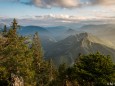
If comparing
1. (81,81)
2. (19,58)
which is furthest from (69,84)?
(19,58)

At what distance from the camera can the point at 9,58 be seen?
55.3 metres

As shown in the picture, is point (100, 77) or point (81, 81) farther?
point (81, 81)

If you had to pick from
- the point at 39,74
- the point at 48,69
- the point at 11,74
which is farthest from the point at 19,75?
the point at 48,69

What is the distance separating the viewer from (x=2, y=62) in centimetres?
5500

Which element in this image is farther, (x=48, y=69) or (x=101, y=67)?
(x=48, y=69)

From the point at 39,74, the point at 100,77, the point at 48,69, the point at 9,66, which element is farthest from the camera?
the point at 48,69

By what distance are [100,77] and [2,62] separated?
20.4 m

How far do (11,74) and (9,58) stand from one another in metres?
3.76

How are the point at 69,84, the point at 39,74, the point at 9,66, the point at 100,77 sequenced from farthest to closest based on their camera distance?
the point at 39,74 → the point at 69,84 → the point at 9,66 → the point at 100,77

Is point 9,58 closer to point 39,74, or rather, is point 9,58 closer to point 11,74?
point 11,74

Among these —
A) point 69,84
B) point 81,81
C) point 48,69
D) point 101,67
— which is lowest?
point 48,69

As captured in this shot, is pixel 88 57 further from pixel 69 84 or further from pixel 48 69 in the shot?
pixel 48 69

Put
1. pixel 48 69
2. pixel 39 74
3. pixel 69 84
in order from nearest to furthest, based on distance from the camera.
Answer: pixel 69 84 < pixel 39 74 < pixel 48 69

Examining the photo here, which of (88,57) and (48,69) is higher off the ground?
(88,57)
